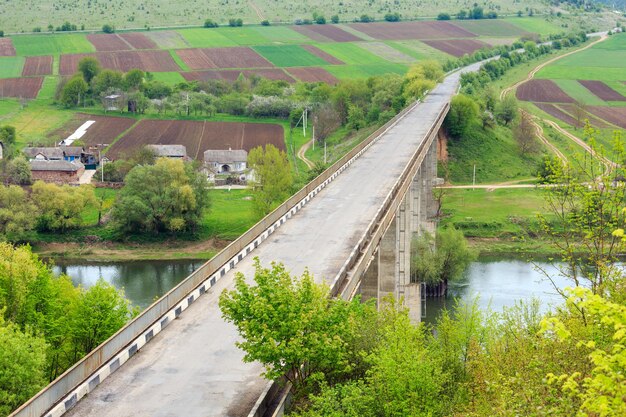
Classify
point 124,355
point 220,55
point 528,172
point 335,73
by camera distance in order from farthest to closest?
point 220,55, point 335,73, point 528,172, point 124,355

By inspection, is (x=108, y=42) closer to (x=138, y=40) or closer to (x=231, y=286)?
(x=138, y=40)

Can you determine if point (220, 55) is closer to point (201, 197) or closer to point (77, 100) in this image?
point (77, 100)

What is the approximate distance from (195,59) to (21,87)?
31.4 metres

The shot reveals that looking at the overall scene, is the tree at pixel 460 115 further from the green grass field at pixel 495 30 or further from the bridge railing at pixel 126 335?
the green grass field at pixel 495 30

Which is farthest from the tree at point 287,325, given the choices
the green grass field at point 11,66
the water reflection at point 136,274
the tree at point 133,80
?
the green grass field at point 11,66

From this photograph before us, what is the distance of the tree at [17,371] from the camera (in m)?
31.4

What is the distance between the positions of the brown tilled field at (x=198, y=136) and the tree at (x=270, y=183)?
25.5 metres

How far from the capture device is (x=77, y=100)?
137 meters

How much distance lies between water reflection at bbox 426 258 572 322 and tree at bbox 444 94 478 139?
29.7m

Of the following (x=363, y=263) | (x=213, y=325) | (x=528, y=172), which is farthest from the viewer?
(x=528, y=172)

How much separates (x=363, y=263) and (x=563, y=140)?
78487mm

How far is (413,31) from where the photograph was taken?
191875 mm

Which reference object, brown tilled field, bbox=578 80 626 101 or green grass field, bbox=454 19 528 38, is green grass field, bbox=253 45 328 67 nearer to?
green grass field, bbox=454 19 528 38

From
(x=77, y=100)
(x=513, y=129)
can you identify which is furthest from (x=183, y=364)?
(x=77, y=100)
